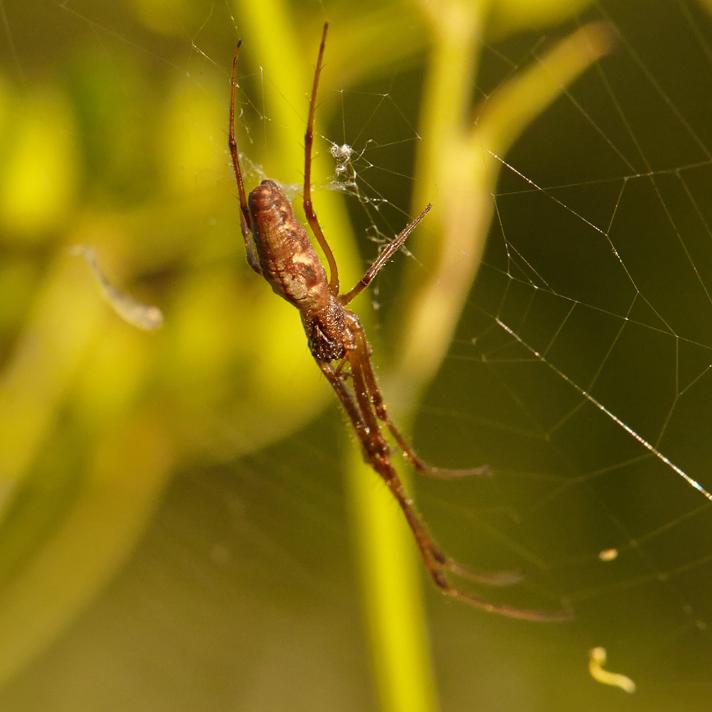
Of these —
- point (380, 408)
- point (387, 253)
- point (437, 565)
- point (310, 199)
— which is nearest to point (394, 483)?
point (380, 408)

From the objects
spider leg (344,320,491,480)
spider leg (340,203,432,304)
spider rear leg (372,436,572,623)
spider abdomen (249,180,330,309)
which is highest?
spider abdomen (249,180,330,309)

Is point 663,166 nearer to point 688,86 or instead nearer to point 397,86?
point 688,86

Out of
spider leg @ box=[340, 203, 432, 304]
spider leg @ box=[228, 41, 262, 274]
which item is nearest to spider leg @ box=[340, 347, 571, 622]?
spider leg @ box=[340, 203, 432, 304]

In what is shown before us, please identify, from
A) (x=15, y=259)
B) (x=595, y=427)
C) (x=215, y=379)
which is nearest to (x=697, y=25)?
(x=595, y=427)

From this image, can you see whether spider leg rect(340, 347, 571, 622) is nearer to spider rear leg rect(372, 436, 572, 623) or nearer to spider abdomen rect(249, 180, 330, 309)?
spider rear leg rect(372, 436, 572, 623)

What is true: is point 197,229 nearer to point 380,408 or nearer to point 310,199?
point 310,199

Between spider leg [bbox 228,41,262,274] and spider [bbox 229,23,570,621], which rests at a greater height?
spider leg [bbox 228,41,262,274]

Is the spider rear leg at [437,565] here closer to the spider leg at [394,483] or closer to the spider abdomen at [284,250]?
the spider leg at [394,483]
